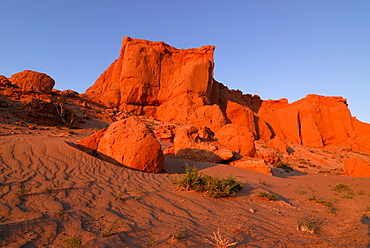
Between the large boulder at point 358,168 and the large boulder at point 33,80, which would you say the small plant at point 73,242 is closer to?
the large boulder at point 358,168

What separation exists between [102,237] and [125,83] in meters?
25.8

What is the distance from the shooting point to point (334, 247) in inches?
121

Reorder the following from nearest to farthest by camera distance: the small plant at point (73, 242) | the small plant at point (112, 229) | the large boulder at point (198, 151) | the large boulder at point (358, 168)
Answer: the small plant at point (73, 242)
the small plant at point (112, 229)
the large boulder at point (198, 151)
the large boulder at point (358, 168)

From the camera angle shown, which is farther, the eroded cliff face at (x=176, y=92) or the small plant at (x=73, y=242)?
the eroded cliff face at (x=176, y=92)

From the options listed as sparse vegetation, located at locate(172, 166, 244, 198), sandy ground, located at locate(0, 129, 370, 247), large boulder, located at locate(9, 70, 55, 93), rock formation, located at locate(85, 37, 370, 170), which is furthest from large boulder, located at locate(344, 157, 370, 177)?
large boulder, located at locate(9, 70, 55, 93)

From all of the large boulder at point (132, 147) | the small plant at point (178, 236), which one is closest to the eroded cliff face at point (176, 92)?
the large boulder at point (132, 147)

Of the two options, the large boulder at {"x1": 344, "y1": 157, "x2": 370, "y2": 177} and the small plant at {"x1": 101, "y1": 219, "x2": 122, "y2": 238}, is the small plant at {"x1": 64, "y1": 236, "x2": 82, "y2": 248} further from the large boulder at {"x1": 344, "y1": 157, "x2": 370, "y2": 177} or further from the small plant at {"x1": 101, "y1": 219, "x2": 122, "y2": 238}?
the large boulder at {"x1": 344, "y1": 157, "x2": 370, "y2": 177}

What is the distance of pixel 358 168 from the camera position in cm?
1345

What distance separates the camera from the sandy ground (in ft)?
8.82

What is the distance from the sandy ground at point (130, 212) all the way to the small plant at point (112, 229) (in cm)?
3

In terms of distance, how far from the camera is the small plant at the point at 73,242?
7.47ft

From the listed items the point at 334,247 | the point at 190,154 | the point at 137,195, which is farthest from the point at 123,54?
the point at 334,247

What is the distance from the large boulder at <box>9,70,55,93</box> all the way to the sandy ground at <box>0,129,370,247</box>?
57.0 ft

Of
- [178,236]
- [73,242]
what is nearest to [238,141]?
[178,236]
